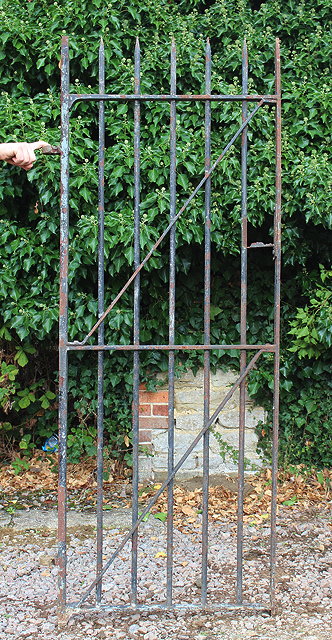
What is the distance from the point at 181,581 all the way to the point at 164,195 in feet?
7.02

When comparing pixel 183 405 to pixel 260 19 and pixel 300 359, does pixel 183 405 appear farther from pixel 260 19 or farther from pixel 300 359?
pixel 260 19

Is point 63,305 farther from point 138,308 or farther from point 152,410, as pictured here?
point 152,410

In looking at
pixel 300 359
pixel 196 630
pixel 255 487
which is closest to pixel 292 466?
pixel 255 487

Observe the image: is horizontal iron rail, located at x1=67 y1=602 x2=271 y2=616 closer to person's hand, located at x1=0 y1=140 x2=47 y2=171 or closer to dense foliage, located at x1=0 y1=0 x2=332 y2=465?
dense foliage, located at x1=0 y1=0 x2=332 y2=465

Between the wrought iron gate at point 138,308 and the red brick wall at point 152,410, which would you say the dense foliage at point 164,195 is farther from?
the wrought iron gate at point 138,308

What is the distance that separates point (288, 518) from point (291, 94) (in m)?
2.72

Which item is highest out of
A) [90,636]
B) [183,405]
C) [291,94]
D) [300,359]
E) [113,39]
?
[113,39]

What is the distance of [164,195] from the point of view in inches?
150

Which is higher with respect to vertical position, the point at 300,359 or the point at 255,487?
the point at 300,359

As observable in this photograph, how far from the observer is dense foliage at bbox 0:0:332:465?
3.91 m

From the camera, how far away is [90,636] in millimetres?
2830

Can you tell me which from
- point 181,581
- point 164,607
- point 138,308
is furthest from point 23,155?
point 181,581

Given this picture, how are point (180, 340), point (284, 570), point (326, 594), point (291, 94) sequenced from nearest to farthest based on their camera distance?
point (326, 594) → point (284, 570) → point (291, 94) → point (180, 340)

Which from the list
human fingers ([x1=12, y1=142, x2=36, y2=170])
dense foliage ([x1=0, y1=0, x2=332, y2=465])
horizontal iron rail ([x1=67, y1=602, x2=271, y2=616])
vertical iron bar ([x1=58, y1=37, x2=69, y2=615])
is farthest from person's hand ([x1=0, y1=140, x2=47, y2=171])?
horizontal iron rail ([x1=67, y1=602, x2=271, y2=616])
